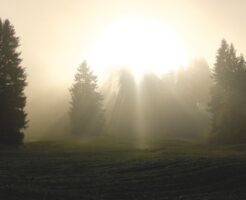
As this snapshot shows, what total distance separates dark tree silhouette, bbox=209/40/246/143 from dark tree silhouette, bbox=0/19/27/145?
30946mm

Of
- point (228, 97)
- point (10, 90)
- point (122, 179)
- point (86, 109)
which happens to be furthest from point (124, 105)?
point (122, 179)

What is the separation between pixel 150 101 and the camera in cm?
12594

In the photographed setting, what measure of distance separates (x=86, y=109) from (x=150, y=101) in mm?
34478

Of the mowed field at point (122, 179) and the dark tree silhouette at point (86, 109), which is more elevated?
the dark tree silhouette at point (86, 109)

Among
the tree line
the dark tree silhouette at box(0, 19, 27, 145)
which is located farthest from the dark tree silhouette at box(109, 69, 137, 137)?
the dark tree silhouette at box(0, 19, 27, 145)

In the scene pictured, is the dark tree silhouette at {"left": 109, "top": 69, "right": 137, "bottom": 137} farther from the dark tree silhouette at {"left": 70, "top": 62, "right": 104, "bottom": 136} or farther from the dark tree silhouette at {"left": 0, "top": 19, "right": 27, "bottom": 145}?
the dark tree silhouette at {"left": 0, "top": 19, "right": 27, "bottom": 145}

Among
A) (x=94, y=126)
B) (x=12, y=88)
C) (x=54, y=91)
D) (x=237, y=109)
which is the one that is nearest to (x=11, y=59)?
(x=12, y=88)

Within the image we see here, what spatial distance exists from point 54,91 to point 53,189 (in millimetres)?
111211

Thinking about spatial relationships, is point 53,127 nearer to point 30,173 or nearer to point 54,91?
point 54,91

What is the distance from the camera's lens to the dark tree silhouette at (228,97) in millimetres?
75125

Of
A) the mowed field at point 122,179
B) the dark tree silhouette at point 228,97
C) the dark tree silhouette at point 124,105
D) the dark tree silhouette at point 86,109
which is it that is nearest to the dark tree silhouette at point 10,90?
the mowed field at point 122,179

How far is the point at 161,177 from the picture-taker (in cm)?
3177

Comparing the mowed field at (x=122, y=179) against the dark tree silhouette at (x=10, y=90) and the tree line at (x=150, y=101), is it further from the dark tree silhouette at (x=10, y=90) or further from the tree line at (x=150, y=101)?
the tree line at (x=150, y=101)

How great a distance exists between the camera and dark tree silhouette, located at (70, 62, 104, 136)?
3661 inches
